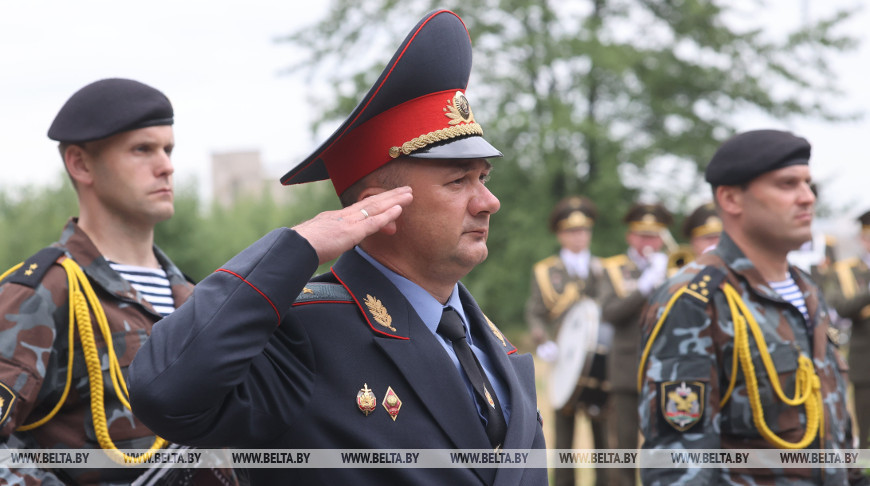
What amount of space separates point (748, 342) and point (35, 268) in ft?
9.39

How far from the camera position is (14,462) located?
10.2 ft

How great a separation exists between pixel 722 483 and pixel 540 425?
1.46 metres

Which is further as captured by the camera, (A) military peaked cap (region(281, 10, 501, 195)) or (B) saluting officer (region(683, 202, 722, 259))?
(B) saluting officer (region(683, 202, 722, 259))

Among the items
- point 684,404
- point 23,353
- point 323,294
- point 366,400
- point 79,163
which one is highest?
point 79,163

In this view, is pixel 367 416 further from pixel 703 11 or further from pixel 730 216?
pixel 703 11

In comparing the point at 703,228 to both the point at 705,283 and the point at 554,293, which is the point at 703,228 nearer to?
the point at 554,293

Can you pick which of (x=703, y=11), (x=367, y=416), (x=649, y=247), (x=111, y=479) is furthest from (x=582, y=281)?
(x=703, y=11)

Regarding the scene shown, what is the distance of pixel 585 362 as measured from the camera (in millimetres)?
9570

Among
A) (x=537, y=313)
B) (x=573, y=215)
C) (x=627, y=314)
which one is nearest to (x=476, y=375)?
(x=627, y=314)

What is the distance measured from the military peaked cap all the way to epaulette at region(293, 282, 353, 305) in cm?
28

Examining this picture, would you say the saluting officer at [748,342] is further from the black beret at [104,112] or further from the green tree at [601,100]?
the green tree at [601,100]

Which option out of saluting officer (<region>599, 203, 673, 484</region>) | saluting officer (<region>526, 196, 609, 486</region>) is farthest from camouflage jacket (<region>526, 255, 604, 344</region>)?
saluting officer (<region>599, 203, 673, 484</region>)
